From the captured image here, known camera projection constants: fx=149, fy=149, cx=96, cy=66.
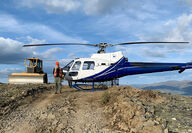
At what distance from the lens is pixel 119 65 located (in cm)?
→ 1412

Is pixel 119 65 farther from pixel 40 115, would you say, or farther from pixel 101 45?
pixel 40 115

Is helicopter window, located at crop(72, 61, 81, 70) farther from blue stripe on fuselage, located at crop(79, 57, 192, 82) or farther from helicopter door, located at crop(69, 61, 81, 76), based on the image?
blue stripe on fuselage, located at crop(79, 57, 192, 82)

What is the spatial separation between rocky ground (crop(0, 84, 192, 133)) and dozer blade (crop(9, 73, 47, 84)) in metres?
9.18

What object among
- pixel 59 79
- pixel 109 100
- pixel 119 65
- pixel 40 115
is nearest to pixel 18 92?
pixel 59 79

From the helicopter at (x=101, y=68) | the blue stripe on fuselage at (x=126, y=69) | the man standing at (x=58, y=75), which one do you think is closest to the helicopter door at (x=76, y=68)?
the helicopter at (x=101, y=68)

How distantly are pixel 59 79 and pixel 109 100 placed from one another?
5466 millimetres

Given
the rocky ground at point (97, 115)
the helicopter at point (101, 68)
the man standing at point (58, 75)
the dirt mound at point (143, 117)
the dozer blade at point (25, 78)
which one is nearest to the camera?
the dirt mound at point (143, 117)

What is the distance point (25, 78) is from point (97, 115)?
14.6 meters

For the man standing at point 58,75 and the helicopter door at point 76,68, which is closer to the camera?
the man standing at point 58,75

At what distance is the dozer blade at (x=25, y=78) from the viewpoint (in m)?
19.3

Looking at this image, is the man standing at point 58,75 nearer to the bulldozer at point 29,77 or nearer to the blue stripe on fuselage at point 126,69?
the blue stripe on fuselage at point 126,69

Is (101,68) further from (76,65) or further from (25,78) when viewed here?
(25,78)

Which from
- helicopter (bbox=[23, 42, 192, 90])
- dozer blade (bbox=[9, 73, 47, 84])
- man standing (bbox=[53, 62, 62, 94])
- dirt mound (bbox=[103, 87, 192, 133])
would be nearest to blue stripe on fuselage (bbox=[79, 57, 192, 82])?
helicopter (bbox=[23, 42, 192, 90])

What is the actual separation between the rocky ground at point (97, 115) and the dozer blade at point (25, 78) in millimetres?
9180
